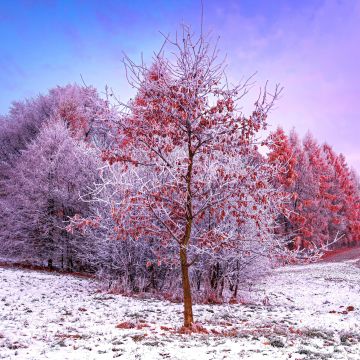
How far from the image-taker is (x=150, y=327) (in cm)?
1114

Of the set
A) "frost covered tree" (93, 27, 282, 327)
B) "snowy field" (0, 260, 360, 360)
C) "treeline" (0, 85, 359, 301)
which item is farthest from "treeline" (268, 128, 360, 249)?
"frost covered tree" (93, 27, 282, 327)

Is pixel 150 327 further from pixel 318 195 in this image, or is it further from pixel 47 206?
pixel 318 195

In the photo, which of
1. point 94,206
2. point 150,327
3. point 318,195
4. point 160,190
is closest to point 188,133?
point 160,190

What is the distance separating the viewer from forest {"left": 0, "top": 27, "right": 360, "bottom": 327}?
10406 millimetres

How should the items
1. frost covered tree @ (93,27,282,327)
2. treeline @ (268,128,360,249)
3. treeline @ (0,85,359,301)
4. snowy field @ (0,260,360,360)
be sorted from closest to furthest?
snowy field @ (0,260,360,360) → frost covered tree @ (93,27,282,327) → treeline @ (0,85,359,301) → treeline @ (268,128,360,249)

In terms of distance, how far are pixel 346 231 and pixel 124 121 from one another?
5139 centimetres

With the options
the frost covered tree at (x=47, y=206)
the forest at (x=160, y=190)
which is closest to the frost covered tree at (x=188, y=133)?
the forest at (x=160, y=190)

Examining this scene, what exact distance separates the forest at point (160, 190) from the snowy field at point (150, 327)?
4.65 ft

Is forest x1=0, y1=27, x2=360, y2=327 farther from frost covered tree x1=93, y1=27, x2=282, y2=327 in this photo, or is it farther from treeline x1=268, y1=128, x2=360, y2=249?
treeline x1=268, y1=128, x2=360, y2=249

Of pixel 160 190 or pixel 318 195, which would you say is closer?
pixel 160 190

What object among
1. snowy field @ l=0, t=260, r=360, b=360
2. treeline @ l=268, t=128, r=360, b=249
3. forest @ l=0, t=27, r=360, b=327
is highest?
treeline @ l=268, t=128, r=360, b=249

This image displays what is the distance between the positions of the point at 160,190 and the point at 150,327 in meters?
3.55

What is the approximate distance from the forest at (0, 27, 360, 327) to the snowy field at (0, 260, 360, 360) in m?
1.42

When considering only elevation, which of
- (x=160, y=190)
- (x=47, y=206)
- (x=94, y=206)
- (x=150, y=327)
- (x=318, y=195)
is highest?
(x=318, y=195)
